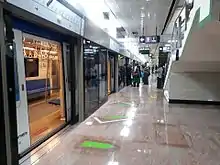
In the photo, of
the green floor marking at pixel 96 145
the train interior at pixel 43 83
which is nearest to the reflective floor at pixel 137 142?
the green floor marking at pixel 96 145

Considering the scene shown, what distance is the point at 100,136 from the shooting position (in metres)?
4.51

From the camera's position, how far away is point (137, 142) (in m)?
4.14

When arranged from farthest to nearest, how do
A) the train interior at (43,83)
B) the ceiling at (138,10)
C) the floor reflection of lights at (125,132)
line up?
the ceiling at (138,10), the train interior at (43,83), the floor reflection of lights at (125,132)

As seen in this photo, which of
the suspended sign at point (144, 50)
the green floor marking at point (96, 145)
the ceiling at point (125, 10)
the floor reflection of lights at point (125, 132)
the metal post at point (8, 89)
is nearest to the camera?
the metal post at point (8, 89)

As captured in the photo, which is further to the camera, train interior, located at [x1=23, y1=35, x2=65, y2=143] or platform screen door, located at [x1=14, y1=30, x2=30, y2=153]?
train interior, located at [x1=23, y1=35, x2=65, y2=143]

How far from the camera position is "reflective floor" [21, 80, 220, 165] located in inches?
133

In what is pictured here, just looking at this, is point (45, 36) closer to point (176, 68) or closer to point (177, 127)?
point (177, 127)

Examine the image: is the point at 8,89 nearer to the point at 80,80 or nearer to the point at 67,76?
the point at 67,76

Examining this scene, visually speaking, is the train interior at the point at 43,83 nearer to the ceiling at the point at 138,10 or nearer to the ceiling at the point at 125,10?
the ceiling at the point at 125,10

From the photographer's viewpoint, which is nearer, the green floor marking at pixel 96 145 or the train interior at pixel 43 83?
the green floor marking at pixel 96 145

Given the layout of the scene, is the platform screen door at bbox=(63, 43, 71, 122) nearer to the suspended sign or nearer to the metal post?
the metal post

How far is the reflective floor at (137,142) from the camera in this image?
3.38m

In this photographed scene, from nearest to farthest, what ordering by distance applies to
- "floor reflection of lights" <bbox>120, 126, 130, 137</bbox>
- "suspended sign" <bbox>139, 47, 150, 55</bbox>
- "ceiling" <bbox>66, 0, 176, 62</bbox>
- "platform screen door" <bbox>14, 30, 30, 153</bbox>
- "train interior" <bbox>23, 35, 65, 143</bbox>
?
"platform screen door" <bbox>14, 30, 30, 153</bbox> < "floor reflection of lights" <bbox>120, 126, 130, 137</bbox> < "train interior" <bbox>23, 35, 65, 143</bbox> < "ceiling" <bbox>66, 0, 176, 62</bbox> < "suspended sign" <bbox>139, 47, 150, 55</bbox>

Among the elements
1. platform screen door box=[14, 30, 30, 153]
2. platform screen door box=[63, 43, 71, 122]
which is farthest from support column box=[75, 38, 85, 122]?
platform screen door box=[14, 30, 30, 153]
